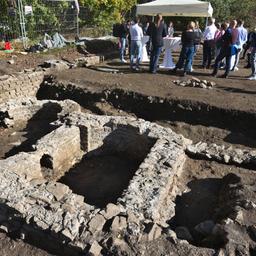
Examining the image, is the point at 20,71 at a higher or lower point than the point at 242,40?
lower

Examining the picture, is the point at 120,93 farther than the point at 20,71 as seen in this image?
No

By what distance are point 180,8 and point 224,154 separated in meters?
9.90

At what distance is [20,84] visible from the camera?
1120cm

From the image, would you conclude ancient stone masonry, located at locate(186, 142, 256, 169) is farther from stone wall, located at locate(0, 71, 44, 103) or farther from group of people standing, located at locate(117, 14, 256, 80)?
stone wall, located at locate(0, 71, 44, 103)

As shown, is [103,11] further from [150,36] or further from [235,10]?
[235,10]

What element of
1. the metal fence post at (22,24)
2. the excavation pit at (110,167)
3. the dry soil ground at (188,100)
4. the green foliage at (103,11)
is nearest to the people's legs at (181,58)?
the dry soil ground at (188,100)

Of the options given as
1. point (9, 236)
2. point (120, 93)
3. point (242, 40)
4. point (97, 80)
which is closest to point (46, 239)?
point (9, 236)

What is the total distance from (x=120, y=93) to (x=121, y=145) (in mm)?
3066

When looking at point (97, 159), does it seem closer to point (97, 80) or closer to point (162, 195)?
point (162, 195)

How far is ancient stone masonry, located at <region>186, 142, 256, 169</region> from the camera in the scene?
707 centimetres

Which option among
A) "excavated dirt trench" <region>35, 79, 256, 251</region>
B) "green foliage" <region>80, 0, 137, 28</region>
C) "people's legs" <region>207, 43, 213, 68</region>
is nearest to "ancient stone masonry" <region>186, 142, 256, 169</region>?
"excavated dirt trench" <region>35, 79, 256, 251</region>

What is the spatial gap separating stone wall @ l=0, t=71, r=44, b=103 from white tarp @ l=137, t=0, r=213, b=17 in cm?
646

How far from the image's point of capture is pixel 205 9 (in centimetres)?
1487

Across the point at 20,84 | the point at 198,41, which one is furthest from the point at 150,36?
the point at 20,84
